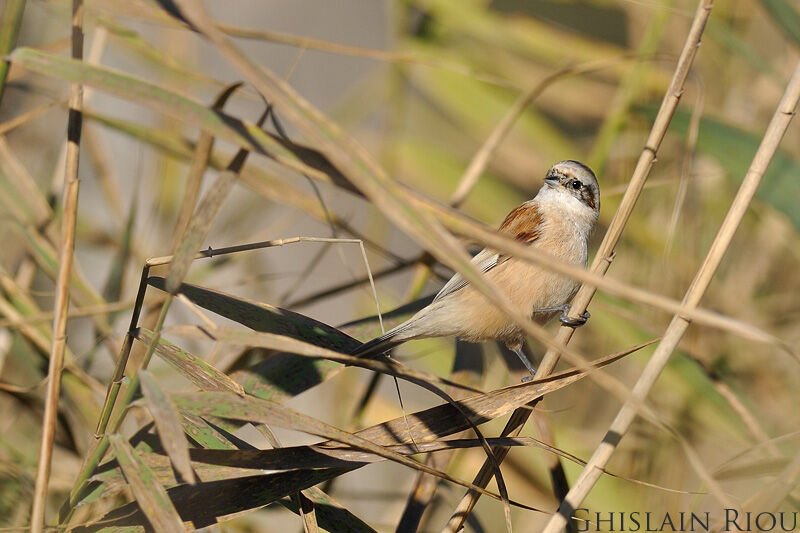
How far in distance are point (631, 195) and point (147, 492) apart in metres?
1.05

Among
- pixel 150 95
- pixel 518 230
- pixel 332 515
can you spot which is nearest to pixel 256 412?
pixel 332 515

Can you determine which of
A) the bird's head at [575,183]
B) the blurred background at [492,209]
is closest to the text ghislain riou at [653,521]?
the blurred background at [492,209]

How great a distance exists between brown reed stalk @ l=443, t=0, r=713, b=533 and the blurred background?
9.6 inches

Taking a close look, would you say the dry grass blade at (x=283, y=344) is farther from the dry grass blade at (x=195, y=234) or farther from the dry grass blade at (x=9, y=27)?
the dry grass blade at (x=9, y=27)

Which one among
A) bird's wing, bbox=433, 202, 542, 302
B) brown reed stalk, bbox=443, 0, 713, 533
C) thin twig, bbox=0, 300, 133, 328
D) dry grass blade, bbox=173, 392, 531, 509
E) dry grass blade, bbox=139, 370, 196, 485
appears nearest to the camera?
dry grass blade, bbox=139, 370, 196, 485

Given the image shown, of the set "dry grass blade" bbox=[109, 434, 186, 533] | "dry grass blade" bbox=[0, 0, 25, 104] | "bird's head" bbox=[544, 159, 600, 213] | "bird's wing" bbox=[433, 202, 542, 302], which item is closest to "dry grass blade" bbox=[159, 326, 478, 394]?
"dry grass blade" bbox=[109, 434, 186, 533]

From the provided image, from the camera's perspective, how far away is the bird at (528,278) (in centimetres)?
204

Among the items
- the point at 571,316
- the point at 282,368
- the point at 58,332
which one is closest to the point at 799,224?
the point at 571,316

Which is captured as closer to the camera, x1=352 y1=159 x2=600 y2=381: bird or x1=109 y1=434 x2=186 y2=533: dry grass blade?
x1=109 y1=434 x2=186 y2=533: dry grass blade

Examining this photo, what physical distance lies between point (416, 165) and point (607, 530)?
152 centimetres

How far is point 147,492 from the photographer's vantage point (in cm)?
114

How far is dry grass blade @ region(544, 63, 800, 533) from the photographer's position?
1.29 m

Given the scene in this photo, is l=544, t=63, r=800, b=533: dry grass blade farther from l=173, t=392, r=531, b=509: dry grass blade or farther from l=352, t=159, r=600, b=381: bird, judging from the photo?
l=352, t=159, r=600, b=381: bird

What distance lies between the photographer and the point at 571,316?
156cm
